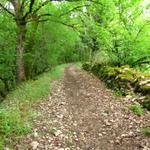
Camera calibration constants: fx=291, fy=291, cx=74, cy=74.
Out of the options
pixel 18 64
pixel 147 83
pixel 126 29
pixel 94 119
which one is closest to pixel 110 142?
pixel 94 119

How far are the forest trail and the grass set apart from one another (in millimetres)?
179

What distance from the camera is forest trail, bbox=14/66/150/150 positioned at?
24.0 feet

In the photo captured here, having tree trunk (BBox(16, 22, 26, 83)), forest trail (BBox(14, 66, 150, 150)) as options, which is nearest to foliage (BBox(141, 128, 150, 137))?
forest trail (BBox(14, 66, 150, 150))

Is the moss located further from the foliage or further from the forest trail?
the foliage

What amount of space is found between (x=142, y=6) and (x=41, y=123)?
15.2 metres

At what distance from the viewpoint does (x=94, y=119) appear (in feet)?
31.4

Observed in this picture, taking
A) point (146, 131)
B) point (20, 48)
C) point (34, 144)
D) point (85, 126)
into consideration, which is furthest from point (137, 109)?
point (20, 48)

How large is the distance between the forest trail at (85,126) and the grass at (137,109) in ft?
0.59

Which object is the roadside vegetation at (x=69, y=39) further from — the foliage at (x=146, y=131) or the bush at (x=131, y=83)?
the foliage at (x=146, y=131)

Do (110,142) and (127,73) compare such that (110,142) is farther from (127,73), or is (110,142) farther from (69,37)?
(69,37)

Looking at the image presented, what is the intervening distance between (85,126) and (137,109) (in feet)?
7.50

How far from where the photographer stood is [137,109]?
33.3 ft

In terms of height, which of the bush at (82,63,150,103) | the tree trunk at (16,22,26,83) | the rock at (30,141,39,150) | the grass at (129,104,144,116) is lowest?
the rock at (30,141,39,150)

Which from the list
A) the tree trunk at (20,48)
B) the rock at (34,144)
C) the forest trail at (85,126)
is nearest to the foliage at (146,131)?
the forest trail at (85,126)
